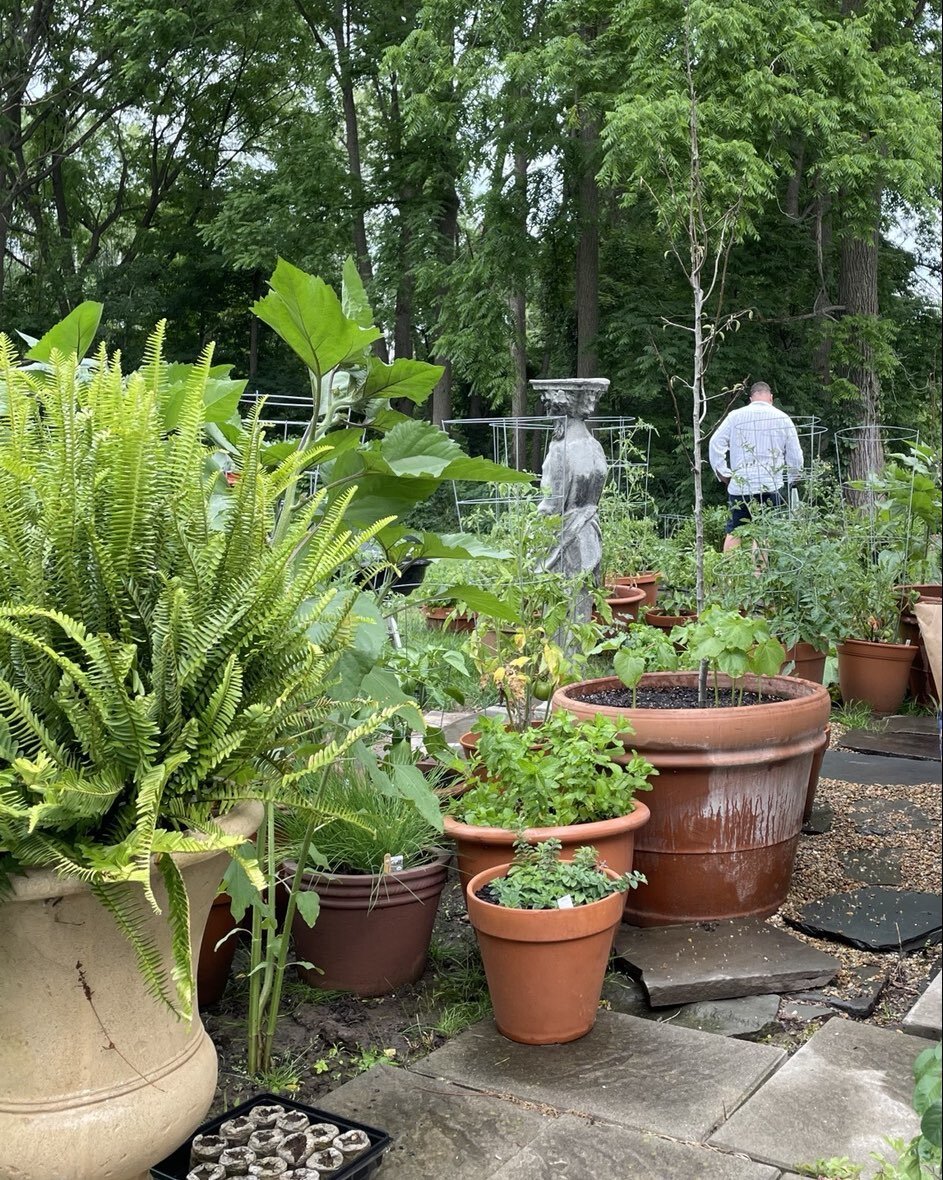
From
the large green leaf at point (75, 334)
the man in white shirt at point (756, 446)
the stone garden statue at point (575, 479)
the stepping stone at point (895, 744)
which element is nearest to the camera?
the large green leaf at point (75, 334)

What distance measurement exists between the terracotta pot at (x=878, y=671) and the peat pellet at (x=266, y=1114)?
4.18m

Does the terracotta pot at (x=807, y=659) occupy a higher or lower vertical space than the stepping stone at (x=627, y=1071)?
higher

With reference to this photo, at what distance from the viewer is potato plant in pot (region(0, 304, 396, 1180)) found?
1.44 m

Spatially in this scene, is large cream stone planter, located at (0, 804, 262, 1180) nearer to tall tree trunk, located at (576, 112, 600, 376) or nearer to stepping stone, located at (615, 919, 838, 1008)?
stepping stone, located at (615, 919, 838, 1008)

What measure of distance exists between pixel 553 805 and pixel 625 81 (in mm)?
11645

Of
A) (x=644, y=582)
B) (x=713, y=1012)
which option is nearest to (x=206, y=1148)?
(x=713, y=1012)

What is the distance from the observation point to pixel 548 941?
2.38 m

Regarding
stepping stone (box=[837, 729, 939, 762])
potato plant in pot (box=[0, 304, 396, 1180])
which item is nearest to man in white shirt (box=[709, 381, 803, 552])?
stepping stone (box=[837, 729, 939, 762])

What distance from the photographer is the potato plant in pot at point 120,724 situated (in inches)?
56.6

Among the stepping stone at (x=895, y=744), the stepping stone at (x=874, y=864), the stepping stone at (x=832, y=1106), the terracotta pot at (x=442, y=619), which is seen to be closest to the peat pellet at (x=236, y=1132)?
the stepping stone at (x=832, y=1106)

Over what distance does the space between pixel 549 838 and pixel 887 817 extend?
73.9 inches

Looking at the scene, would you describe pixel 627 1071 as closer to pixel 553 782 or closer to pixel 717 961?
pixel 717 961

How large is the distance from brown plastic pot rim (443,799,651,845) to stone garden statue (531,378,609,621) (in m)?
3.53

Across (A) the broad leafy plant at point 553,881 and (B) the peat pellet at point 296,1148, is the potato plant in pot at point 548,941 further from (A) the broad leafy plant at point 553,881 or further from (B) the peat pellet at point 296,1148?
(B) the peat pellet at point 296,1148
